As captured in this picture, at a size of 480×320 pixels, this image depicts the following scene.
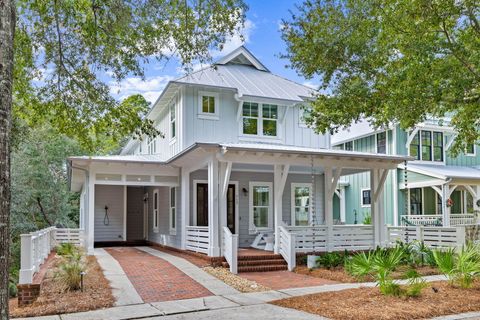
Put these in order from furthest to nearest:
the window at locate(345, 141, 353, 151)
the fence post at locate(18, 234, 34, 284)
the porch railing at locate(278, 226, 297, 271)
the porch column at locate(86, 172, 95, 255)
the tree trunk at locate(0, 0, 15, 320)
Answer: the window at locate(345, 141, 353, 151)
the porch column at locate(86, 172, 95, 255)
the porch railing at locate(278, 226, 297, 271)
the fence post at locate(18, 234, 34, 284)
the tree trunk at locate(0, 0, 15, 320)

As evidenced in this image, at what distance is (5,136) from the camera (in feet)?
12.5

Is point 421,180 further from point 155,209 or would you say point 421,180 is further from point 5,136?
point 5,136

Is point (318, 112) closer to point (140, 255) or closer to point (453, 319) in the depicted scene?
point (453, 319)

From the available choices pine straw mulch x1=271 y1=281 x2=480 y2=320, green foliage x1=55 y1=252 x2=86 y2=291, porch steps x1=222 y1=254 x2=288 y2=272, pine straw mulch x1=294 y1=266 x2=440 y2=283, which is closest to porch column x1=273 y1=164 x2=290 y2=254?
porch steps x1=222 y1=254 x2=288 y2=272

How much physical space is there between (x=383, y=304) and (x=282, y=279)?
3.62 metres

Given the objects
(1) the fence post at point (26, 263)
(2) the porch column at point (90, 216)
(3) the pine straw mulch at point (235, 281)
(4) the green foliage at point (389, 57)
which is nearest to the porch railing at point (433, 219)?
(4) the green foliage at point (389, 57)

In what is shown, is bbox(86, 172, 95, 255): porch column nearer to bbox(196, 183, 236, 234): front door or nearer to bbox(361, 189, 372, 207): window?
bbox(196, 183, 236, 234): front door

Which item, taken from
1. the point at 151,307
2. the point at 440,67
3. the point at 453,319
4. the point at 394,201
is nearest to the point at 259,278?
the point at 151,307

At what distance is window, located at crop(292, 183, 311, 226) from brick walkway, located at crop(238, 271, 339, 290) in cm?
514

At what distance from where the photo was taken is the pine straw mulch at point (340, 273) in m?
11.1

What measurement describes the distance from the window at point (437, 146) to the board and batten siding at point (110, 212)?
15.2m

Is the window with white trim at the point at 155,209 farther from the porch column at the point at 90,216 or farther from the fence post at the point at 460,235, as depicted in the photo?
the fence post at the point at 460,235

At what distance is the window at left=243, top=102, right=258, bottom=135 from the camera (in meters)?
16.8

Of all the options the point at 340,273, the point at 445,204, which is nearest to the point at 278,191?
the point at 340,273
